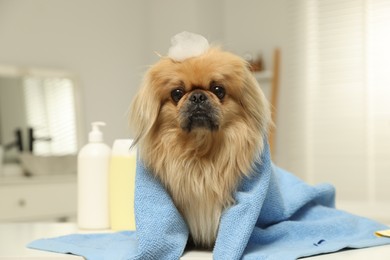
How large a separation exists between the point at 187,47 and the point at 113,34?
255cm

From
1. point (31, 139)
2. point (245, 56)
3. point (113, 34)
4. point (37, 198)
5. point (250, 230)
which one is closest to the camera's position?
point (250, 230)

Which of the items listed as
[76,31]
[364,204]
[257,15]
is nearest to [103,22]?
[76,31]

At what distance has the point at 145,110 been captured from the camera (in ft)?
2.84

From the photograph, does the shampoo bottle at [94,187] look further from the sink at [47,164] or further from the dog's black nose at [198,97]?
the sink at [47,164]

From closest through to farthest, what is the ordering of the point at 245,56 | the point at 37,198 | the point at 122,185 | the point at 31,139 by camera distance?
the point at 122,185, the point at 37,198, the point at 31,139, the point at 245,56

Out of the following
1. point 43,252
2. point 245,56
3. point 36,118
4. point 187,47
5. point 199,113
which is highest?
point 245,56

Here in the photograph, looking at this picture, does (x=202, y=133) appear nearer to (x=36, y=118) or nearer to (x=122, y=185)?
(x=122, y=185)

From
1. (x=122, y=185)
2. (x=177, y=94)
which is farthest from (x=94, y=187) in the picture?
(x=177, y=94)

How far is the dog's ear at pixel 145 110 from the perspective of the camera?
861 mm

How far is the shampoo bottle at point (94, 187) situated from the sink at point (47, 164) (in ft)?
5.52

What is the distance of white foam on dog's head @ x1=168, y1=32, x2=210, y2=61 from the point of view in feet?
2.82

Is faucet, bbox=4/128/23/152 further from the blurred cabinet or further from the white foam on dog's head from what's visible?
the white foam on dog's head

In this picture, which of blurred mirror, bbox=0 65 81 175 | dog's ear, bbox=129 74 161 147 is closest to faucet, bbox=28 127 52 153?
blurred mirror, bbox=0 65 81 175

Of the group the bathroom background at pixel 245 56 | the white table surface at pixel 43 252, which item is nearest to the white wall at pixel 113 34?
the bathroom background at pixel 245 56
